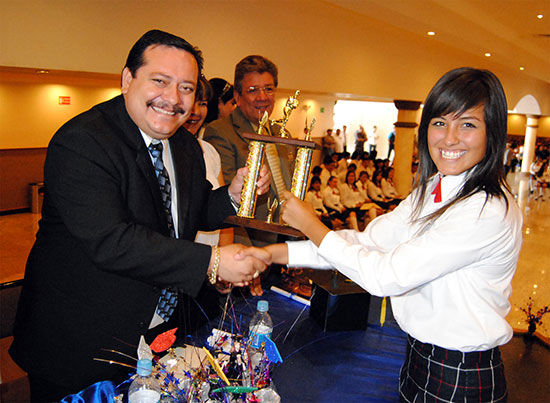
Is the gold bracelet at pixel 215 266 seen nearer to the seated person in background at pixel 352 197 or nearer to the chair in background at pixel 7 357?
the chair in background at pixel 7 357

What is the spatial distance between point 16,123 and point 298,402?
8585mm

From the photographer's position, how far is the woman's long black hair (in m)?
1.42

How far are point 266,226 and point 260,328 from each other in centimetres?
36

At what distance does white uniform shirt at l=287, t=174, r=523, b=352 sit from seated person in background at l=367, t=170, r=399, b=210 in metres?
8.02

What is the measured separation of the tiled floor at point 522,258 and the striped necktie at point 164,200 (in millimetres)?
2897

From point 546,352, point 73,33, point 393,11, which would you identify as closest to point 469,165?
point 546,352

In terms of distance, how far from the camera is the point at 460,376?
1.42 metres

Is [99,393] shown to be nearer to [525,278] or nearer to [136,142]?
[136,142]

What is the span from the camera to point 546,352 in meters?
2.51

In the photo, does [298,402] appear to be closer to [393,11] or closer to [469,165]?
[469,165]

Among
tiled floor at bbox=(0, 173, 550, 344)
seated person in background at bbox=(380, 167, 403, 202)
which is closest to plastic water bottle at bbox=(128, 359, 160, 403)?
tiled floor at bbox=(0, 173, 550, 344)

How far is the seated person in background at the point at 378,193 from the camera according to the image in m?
9.60

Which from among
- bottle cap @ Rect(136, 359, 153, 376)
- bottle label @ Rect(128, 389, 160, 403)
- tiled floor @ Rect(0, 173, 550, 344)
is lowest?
tiled floor @ Rect(0, 173, 550, 344)

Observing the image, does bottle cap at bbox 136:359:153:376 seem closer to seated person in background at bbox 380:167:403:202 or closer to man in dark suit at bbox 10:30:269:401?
man in dark suit at bbox 10:30:269:401
